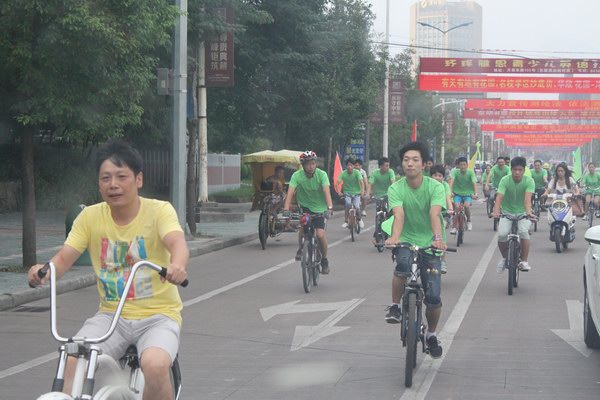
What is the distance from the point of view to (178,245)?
5000 mm

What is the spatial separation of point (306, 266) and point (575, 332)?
13.8ft

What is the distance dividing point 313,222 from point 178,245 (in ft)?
30.3

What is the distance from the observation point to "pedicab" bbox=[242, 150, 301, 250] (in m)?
20.9

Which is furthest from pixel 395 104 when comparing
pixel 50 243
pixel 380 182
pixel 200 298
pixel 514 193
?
pixel 200 298

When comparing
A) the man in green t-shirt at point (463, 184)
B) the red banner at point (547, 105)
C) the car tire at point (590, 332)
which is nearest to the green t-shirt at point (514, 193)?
the car tire at point (590, 332)

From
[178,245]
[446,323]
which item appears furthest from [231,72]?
[178,245]

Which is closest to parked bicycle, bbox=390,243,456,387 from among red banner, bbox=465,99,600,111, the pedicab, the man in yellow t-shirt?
the man in yellow t-shirt

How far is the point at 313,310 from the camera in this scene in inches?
465

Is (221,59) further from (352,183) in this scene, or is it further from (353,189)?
(353,189)

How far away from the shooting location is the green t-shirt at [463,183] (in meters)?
22.3

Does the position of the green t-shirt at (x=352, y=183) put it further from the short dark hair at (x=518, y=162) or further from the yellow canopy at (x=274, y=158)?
the yellow canopy at (x=274, y=158)

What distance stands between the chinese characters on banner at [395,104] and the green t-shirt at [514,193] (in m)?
33.1

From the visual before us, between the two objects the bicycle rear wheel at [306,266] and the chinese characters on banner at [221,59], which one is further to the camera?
the chinese characters on banner at [221,59]

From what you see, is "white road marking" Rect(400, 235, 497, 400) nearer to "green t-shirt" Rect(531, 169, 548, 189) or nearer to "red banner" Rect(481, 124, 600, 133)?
"green t-shirt" Rect(531, 169, 548, 189)
